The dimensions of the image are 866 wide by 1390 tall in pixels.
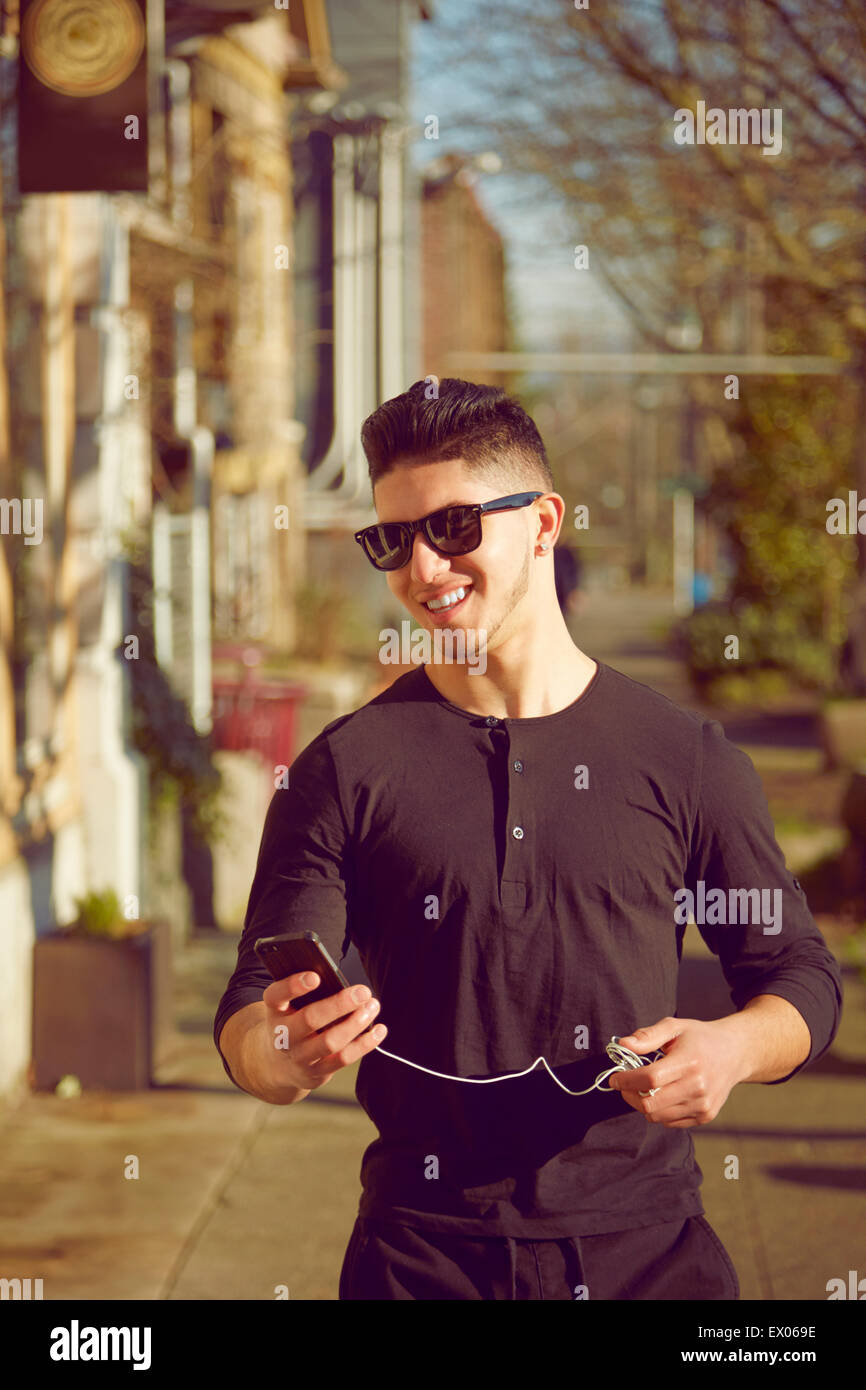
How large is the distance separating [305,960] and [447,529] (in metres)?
0.65

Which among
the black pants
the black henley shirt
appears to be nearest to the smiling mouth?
the black henley shirt

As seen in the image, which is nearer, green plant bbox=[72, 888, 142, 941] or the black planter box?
the black planter box

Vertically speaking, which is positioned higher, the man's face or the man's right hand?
the man's face

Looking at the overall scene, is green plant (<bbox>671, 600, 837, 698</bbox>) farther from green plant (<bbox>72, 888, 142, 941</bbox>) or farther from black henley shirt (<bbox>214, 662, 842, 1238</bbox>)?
black henley shirt (<bbox>214, 662, 842, 1238</bbox>)

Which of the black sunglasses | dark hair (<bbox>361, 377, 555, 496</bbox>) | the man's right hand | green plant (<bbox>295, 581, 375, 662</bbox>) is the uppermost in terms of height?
green plant (<bbox>295, 581, 375, 662</bbox>)

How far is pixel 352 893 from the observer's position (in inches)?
102

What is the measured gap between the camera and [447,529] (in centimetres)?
257

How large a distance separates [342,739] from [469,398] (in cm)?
51

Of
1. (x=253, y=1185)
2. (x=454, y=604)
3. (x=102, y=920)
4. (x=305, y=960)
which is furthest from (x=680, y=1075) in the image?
(x=102, y=920)

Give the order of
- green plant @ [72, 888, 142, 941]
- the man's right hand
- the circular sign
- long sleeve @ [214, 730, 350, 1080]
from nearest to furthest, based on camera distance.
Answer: the man's right hand, long sleeve @ [214, 730, 350, 1080], the circular sign, green plant @ [72, 888, 142, 941]

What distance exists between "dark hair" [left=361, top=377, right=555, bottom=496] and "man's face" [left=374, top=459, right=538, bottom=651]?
0.06 feet

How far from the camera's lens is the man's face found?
2.57 meters
